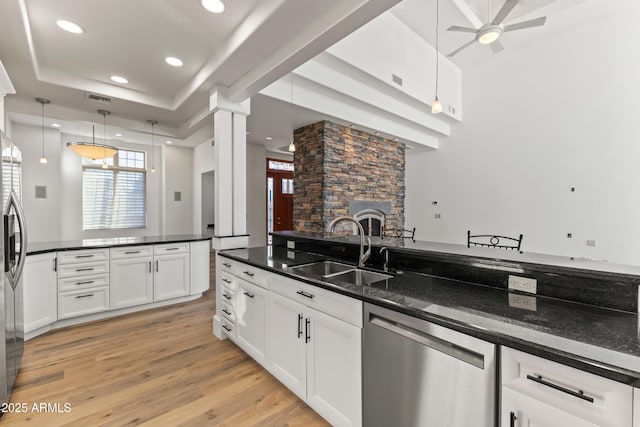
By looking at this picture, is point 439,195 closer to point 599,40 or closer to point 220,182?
point 599,40

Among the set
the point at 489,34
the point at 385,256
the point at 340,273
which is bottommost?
the point at 340,273

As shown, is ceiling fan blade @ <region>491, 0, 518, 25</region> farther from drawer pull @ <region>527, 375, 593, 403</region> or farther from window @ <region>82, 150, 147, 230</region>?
window @ <region>82, 150, 147, 230</region>

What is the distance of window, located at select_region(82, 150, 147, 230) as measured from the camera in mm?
6602

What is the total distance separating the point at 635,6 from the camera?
4637mm

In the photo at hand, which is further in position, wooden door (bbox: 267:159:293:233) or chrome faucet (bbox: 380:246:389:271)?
wooden door (bbox: 267:159:293:233)

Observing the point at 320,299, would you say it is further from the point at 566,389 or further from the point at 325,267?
the point at 566,389

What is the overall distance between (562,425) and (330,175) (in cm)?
429

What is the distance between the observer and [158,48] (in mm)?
2693

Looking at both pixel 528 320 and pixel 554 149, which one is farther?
pixel 554 149

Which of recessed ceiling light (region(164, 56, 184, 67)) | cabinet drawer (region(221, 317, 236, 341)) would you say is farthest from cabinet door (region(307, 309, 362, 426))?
recessed ceiling light (region(164, 56, 184, 67))

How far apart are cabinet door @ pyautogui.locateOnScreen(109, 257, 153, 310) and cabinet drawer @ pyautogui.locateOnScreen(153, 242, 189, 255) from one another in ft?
0.43

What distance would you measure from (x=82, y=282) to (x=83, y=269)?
5.8 inches

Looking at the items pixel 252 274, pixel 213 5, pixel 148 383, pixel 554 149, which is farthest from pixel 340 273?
pixel 554 149

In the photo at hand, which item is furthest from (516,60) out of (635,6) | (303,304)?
(303,304)
